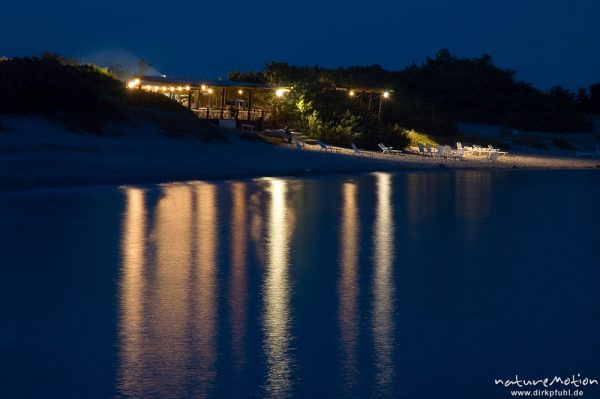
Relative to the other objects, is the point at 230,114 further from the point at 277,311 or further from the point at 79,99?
the point at 277,311

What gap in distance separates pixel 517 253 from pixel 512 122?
5590 cm

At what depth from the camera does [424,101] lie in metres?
69.3

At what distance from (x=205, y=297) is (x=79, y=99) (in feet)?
78.3

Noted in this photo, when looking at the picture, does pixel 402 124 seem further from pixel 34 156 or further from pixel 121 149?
pixel 34 156

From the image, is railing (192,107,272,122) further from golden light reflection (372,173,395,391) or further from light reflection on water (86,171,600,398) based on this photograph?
golden light reflection (372,173,395,391)

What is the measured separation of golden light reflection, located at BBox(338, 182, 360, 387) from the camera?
7.22 m

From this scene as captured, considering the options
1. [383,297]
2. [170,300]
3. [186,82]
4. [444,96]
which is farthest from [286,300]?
[444,96]

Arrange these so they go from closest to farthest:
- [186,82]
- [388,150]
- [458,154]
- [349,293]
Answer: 1. [349,293]
2. [458,154]
3. [388,150]
4. [186,82]

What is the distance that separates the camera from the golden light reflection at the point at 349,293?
722cm

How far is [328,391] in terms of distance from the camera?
6.49 m

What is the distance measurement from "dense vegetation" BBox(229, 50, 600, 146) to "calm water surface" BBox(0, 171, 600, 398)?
2715cm

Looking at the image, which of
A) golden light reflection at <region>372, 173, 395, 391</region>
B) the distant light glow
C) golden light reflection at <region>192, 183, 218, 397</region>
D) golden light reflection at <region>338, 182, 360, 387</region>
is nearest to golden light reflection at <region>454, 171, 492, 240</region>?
golden light reflection at <region>372, 173, 395, 391</region>

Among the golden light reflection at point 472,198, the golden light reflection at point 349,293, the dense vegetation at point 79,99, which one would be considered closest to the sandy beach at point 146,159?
the dense vegetation at point 79,99

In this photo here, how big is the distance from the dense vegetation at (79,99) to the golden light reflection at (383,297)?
613 inches
